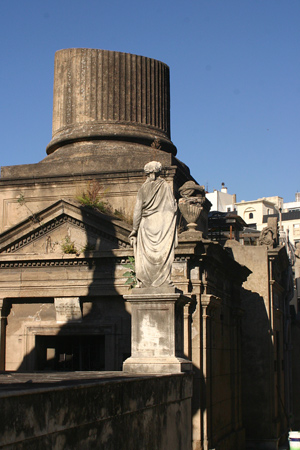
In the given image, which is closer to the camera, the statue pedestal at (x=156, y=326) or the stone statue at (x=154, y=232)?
the statue pedestal at (x=156, y=326)

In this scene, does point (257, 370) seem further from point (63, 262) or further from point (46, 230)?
point (46, 230)

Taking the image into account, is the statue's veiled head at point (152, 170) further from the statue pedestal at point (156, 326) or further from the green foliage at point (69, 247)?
the green foliage at point (69, 247)

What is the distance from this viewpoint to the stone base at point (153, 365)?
→ 1023cm

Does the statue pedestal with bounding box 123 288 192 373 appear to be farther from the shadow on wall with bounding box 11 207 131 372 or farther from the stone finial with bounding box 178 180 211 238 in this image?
the shadow on wall with bounding box 11 207 131 372

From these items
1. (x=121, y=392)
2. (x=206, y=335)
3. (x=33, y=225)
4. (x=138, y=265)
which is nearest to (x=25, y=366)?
(x=33, y=225)

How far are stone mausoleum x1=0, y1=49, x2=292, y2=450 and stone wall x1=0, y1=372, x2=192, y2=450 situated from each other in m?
5.47

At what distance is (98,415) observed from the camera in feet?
21.6

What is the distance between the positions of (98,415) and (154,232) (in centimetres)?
466

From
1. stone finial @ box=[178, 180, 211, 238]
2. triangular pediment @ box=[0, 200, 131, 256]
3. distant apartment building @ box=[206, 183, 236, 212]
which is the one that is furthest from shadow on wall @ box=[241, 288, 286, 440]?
distant apartment building @ box=[206, 183, 236, 212]

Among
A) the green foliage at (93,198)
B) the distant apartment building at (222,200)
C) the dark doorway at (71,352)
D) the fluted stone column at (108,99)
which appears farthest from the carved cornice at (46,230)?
the distant apartment building at (222,200)

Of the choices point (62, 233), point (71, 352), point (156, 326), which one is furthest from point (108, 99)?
point (156, 326)

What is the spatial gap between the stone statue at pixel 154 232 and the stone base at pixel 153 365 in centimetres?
115

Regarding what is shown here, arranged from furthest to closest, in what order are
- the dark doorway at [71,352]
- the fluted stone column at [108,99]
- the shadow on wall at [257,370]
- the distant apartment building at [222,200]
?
the distant apartment building at [222,200] < the shadow on wall at [257,370] < the fluted stone column at [108,99] < the dark doorway at [71,352]

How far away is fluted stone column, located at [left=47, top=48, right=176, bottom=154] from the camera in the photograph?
62.5ft
